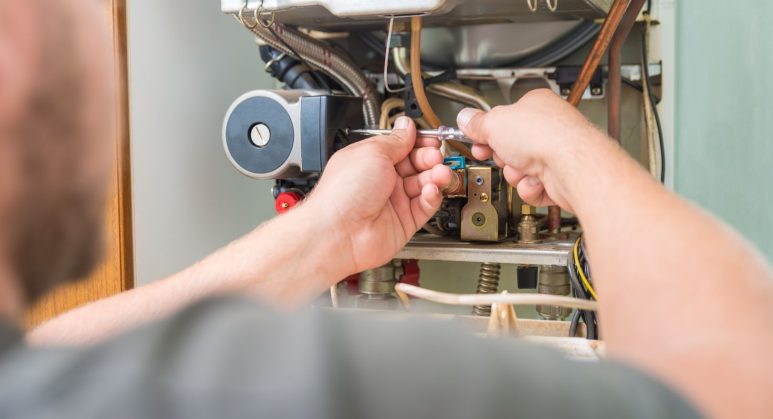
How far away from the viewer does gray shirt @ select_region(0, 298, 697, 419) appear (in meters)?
0.32

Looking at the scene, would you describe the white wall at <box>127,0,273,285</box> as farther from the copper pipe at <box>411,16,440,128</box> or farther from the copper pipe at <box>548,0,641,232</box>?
the copper pipe at <box>548,0,641,232</box>

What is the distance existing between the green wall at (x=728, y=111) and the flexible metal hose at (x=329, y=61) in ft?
1.87

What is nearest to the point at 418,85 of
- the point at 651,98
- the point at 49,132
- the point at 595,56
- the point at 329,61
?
the point at 329,61

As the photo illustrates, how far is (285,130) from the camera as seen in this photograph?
1289mm

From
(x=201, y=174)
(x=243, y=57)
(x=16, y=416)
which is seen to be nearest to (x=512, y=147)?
(x=16, y=416)

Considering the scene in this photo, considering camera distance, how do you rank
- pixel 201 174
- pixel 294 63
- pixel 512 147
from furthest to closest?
pixel 201 174 < pixel 294 63 < pixel 512 147

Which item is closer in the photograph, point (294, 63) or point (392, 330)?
point (392, 330)

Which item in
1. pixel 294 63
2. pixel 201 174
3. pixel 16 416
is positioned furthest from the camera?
pixel 201 174

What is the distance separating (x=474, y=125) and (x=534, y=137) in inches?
5.9

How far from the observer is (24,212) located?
0.42 m

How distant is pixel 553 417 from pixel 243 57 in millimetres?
1524

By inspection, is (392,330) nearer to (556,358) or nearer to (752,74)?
(556,358)

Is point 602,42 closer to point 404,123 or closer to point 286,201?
point 404,123

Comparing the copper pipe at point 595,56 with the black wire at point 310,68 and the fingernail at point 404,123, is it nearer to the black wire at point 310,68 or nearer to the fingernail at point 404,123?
the fingernail at point 404,123
